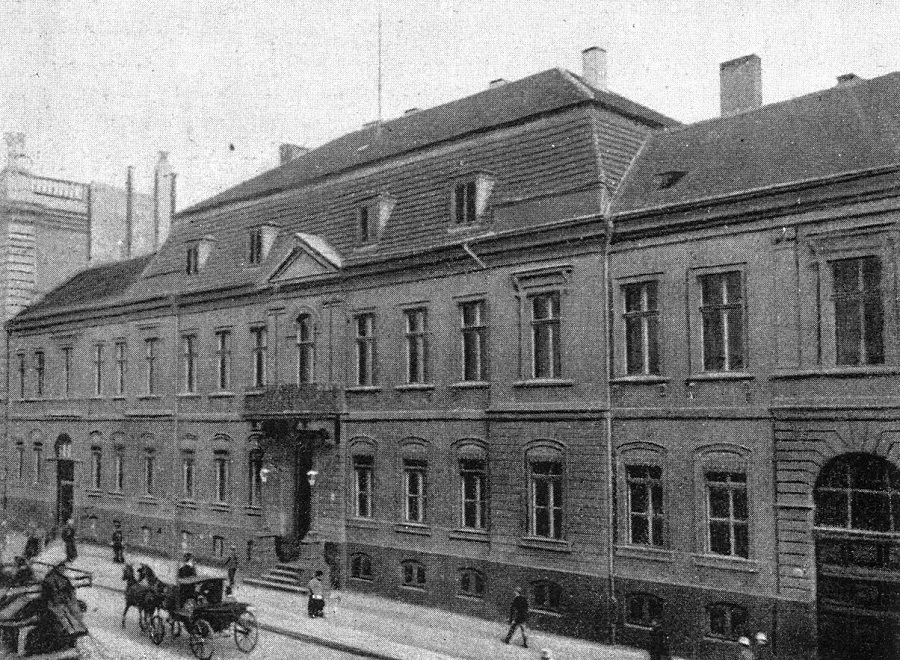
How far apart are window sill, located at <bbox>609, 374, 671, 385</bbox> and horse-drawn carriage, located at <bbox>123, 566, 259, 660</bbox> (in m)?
9.69

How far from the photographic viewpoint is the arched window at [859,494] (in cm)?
1756

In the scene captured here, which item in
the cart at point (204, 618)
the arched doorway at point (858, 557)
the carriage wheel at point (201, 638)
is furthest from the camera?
the cart at point (204, 618)

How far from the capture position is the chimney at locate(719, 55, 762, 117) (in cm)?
2505

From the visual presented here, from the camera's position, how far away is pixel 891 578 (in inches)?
687

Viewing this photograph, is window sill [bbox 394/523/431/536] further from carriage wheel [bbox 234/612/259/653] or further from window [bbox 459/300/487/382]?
carriage wheel [bbox 234/612/259/653]

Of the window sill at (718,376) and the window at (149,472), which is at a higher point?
the window sill at (718,376)

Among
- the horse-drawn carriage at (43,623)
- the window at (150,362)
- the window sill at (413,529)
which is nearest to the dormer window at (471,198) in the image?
the window sill at (413,529)

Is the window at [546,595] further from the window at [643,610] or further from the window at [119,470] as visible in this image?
the window at [119,470]

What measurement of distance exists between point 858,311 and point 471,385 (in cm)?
1001

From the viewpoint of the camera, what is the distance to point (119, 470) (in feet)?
121

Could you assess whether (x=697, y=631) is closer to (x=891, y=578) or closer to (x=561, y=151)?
(x=891, y=578)

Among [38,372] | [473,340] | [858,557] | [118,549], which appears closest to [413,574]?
[473,340]

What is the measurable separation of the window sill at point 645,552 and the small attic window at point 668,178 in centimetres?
828

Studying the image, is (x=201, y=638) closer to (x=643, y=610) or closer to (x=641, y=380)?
(x=643, y=610)
